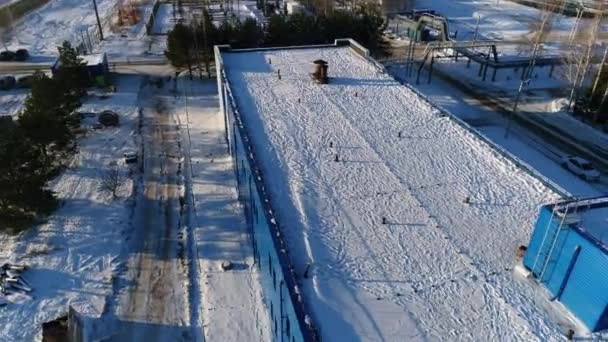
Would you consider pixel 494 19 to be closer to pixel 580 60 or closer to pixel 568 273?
pixel 580 60

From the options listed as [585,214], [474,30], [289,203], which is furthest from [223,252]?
[474,30]

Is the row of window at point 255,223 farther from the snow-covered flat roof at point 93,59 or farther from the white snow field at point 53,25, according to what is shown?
the white snow field at point 53,25

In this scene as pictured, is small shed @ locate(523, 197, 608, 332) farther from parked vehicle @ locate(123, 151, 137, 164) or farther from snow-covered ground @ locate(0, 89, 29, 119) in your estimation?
snow-covered ground @ locate(0, 89, 29, 119)

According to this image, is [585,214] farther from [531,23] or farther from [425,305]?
[531,23]

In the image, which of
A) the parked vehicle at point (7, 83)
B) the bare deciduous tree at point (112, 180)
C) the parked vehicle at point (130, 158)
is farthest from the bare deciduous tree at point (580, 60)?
the parked vehicle at point (7, 83)

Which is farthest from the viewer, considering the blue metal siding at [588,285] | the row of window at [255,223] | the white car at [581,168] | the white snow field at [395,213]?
the white car at [581,168]

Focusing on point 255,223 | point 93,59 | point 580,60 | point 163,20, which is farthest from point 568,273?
point 163,20

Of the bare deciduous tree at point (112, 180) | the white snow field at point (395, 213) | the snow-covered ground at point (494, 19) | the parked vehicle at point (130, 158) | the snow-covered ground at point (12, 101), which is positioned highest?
the snow-covered ground at point (494, 19)
